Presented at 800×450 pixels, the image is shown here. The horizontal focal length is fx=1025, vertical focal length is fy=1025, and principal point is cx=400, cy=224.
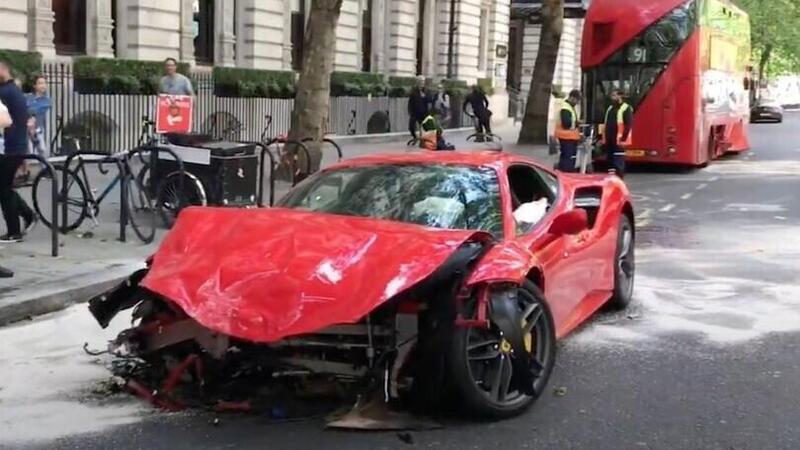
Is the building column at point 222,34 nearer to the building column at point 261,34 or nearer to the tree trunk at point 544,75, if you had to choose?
the building column at point 261,34

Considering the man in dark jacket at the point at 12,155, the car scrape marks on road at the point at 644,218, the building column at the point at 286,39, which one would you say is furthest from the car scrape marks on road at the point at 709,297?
the building column at the point at 286,39

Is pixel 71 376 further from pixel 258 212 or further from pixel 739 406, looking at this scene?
pixel 739 406

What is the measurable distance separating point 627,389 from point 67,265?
5441 millimetres

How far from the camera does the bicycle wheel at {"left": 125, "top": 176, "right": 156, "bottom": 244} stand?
35.6 ft

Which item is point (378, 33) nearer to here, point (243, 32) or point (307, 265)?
point (243, 32)

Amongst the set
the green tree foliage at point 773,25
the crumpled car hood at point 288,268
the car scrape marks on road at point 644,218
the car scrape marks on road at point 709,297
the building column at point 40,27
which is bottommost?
the car scrape marks on road at point 709,297

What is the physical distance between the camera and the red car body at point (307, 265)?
16.0 ft

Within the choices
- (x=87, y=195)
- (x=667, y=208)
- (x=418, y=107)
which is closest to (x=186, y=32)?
(x=418, y=107)

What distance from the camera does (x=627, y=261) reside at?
842cm

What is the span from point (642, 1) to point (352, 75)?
11517 mm

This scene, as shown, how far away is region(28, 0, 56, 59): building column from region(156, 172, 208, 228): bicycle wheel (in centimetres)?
1020

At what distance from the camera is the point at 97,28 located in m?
21.9

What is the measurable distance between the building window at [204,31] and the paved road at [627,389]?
58.1 feet

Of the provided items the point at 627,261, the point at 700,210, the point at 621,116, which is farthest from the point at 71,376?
the point at 621,116
